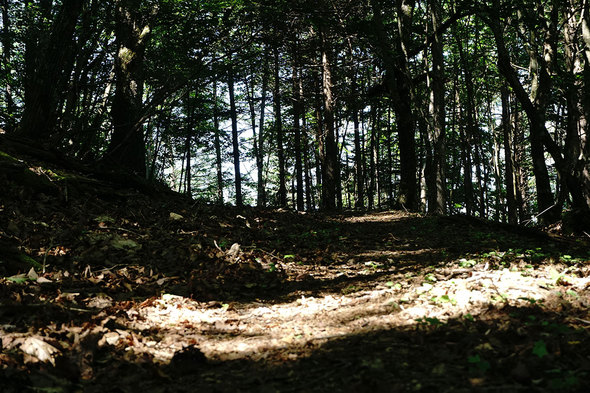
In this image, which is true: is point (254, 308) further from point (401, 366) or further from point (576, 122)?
point (576, 122)

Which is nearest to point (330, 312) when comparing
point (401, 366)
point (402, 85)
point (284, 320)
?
point (284, 320)

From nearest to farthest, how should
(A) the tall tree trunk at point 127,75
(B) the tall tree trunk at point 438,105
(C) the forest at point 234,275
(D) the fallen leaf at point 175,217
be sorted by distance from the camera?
1. (C) the forest at point 234,275
2. (D) the fallen leaf at point 175,217
3. (A) the tall tree trunk at point 127,75
4. (B) the tall tree trunk at point 438,105

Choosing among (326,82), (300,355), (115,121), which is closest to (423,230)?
(300,355)

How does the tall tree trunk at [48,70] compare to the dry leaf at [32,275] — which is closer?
the dry leaf at [32,275]

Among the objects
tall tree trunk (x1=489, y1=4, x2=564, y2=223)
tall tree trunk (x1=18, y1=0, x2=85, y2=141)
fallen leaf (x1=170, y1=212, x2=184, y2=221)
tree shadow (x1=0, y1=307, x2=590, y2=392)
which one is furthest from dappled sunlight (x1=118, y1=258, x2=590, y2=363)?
tall tree trunk (x1=18, y1=0, x2=85, y2=141)

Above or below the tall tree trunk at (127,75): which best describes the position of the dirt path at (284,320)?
below

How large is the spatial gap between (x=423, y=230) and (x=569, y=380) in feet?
22.1

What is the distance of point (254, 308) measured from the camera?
3.76 metres

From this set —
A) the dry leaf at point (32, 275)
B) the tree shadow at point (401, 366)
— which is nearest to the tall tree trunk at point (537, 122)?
the tree shadow at point (401, 366)

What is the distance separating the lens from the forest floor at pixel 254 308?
6.79 ft

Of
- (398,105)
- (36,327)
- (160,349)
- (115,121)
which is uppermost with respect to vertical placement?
(398,105)

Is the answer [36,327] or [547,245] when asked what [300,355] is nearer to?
[36,327]

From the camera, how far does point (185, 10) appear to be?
29.1ft

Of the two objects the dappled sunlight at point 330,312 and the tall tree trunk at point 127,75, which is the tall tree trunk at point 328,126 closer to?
the tall tree trunk at point 127,75
